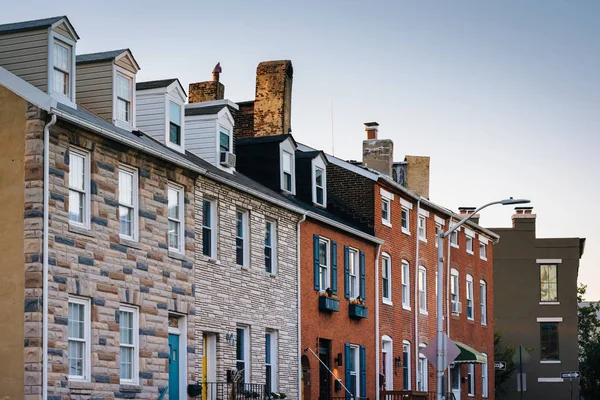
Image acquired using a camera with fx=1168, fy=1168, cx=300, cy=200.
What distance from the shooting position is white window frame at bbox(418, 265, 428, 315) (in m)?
47.2

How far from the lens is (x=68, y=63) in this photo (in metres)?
26.0

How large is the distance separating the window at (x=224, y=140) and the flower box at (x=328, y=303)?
6.26m

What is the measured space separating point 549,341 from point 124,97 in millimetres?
44040

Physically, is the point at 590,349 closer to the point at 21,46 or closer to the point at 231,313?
the point at 231,313

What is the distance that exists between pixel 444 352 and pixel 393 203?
506 inches

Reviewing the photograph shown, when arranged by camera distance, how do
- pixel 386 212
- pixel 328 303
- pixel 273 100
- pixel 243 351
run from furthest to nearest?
1. pixel 386 212
2. pixel 273 100
3. pixel 328 303
4. pixel 243 351

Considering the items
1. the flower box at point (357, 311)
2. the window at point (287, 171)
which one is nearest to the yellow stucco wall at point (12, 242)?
the window at point (287, 171)

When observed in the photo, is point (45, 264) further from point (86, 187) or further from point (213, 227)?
point (213, 227)

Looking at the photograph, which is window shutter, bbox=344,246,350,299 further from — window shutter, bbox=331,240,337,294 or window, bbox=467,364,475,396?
window, bbox=467,364,475,396

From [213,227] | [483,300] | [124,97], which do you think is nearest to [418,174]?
[483,300]

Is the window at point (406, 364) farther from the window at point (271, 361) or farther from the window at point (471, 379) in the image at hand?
the window at point (271, 361)

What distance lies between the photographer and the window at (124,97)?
28016 mm

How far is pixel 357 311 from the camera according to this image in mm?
40031

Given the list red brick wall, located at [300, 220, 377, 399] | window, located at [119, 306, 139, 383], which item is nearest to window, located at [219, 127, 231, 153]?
red brick wall, located at [300, 220, 377, 399]
